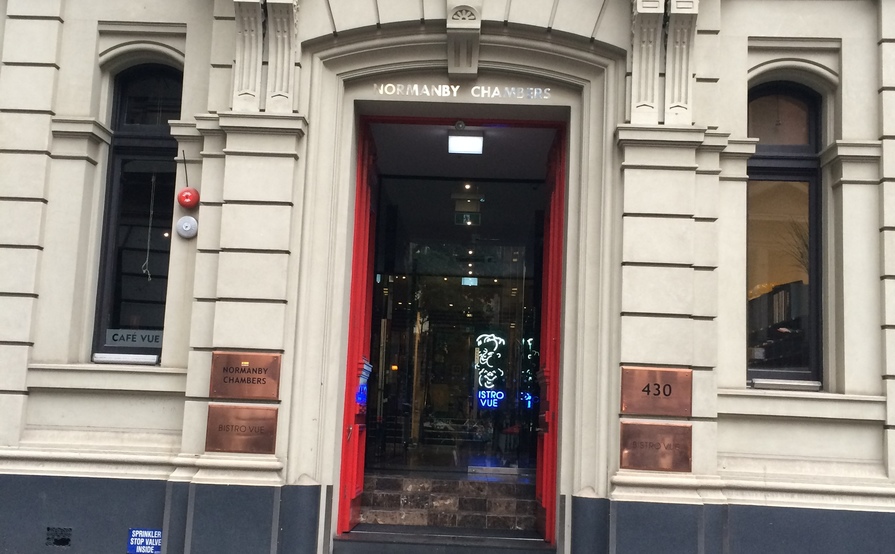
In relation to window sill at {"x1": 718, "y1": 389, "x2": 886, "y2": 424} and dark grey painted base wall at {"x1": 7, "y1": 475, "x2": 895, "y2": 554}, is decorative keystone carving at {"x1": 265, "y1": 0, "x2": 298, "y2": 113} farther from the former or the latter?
window sill at {"x1": 718, "y1": 389, "x2": 886, "y2": 424}

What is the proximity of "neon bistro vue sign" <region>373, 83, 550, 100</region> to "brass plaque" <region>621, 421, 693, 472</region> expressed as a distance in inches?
144

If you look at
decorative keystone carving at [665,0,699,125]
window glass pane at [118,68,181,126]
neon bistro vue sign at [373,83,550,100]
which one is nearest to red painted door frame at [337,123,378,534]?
neon bistro vue sign at [373,83,550,100]

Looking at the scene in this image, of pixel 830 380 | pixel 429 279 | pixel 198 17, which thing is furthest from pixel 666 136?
pixel 429 279

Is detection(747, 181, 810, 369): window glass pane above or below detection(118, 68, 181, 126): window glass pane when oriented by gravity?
below

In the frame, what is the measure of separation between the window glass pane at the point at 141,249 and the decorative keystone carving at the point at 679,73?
5558 millimetres

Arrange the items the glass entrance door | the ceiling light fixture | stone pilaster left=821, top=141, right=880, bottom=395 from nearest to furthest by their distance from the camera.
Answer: stone pilaster left=821, top=141, right=880, bottom=395
the ceiling light fixture
the glass entrance door

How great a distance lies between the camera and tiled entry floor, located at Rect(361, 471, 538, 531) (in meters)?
10.5

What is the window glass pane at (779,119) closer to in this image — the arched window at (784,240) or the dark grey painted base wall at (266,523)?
the arched window at (784,240)

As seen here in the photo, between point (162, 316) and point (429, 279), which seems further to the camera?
point (429, 279)

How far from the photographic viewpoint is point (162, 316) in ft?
31.2

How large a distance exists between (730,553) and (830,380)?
2.16m

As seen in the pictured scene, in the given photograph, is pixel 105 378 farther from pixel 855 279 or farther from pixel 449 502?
pixel 855 279

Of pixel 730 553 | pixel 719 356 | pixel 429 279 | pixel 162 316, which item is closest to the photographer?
pixel 730 553

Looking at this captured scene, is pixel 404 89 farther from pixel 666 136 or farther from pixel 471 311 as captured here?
pixel 471 311
